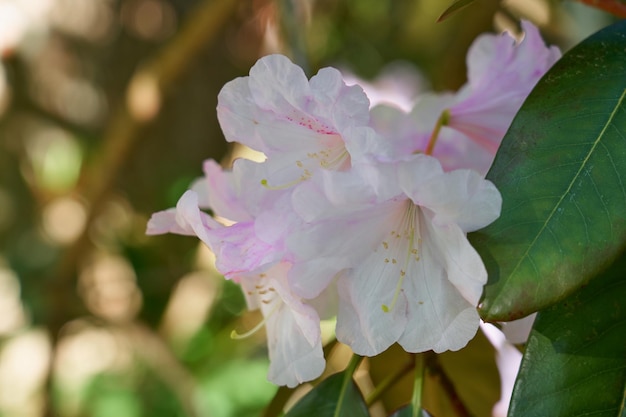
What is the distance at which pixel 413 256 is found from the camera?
1.71 feet

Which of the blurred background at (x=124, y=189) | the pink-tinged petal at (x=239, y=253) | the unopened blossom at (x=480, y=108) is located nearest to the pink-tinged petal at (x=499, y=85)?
the unopened blossom at (x=480, y=108)

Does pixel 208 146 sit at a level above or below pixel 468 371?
below

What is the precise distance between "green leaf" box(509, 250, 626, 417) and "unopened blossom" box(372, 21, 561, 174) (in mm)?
175

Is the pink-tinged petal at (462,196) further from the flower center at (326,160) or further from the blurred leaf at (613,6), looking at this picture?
the blurred leaf at (613,6)

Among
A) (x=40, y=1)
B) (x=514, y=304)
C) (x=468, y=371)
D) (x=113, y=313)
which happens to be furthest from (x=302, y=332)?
(x=113, y=313)

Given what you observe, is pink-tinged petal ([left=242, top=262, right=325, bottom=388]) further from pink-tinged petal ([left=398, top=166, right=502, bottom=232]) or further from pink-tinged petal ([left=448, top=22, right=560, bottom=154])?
pink-tinged petal ([left=448, top=22, right=560, bottom=154])

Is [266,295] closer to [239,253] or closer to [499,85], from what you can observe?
[239,253]

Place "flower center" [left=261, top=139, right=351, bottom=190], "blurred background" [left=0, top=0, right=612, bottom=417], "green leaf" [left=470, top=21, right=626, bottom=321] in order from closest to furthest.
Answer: "green leaf" [left=470, top=21, right=626, bottom=321], "flower center" [left=261, top=139, right=351, bottom=190], "blurred background" [left=0, top=0, right=612, bottom=417]

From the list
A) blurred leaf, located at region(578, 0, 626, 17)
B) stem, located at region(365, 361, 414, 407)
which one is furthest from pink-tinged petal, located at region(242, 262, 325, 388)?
blurred leaf, located at region(578, 0, 626, 17)

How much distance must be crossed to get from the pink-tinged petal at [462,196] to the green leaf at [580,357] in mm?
100

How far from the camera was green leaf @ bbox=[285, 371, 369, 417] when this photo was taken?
587mm

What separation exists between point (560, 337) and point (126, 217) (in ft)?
5.11

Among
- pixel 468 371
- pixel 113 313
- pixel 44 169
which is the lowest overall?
pixel 113 313

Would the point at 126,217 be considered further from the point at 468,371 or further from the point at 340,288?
the point at 340,288
